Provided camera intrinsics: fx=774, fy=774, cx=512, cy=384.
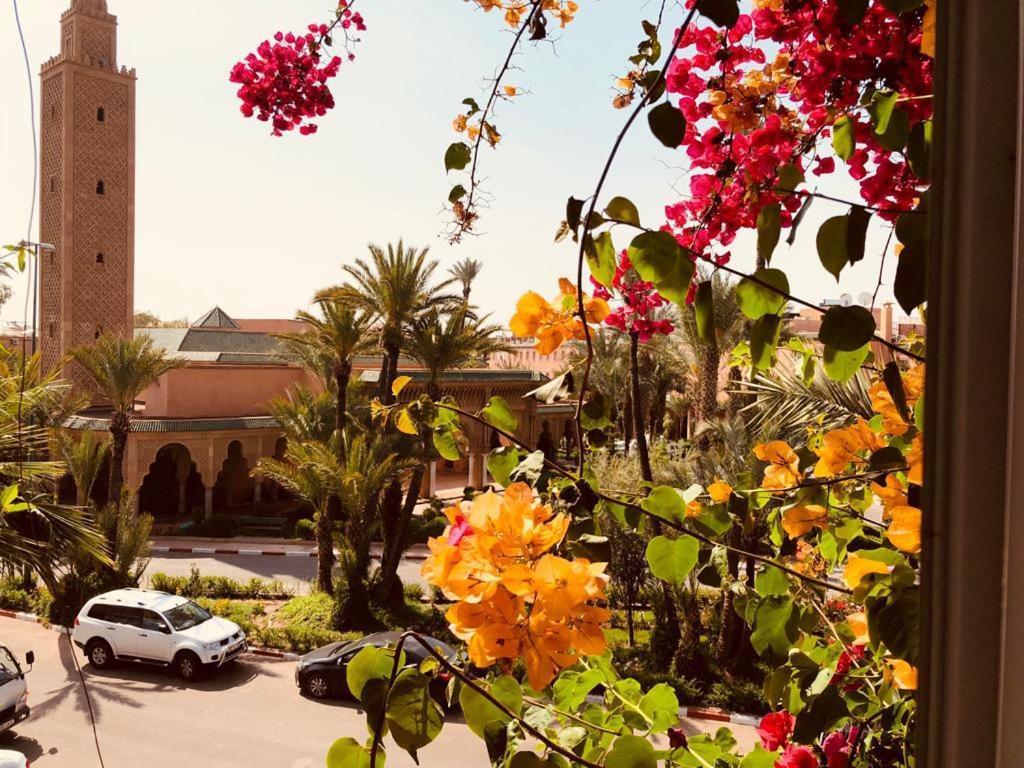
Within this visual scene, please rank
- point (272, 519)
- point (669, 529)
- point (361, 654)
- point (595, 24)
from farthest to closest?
point (272, 519) < point (595, 24) < point (669, 529) < point (361, 654)

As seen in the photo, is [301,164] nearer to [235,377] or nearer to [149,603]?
[149,603]

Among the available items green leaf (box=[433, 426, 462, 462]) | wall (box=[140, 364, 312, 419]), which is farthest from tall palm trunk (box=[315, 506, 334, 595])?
green leaf (box=[433, 426, 462, 462])

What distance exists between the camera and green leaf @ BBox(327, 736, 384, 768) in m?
0.52

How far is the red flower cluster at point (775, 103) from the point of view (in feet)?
2.36

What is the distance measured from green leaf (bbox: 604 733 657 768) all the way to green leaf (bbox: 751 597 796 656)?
257mm

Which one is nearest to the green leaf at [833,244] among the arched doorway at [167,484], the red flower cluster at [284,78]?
the red flower cluster at [284,78]

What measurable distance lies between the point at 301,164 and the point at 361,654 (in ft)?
3.72

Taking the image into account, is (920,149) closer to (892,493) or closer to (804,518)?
(892,493)

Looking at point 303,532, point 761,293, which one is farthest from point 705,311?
point 303,532

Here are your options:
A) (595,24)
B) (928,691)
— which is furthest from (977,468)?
(595,24)

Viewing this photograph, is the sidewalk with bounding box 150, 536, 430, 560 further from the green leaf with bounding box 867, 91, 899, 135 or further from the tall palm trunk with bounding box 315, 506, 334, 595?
the green leaf with bounding box 867, 91, 899, 135

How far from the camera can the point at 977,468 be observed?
1.05ft

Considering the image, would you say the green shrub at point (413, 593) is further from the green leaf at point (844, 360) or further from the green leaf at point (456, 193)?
the green leaf at point (844, 360)

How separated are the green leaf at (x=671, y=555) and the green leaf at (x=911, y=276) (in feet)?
0.91
